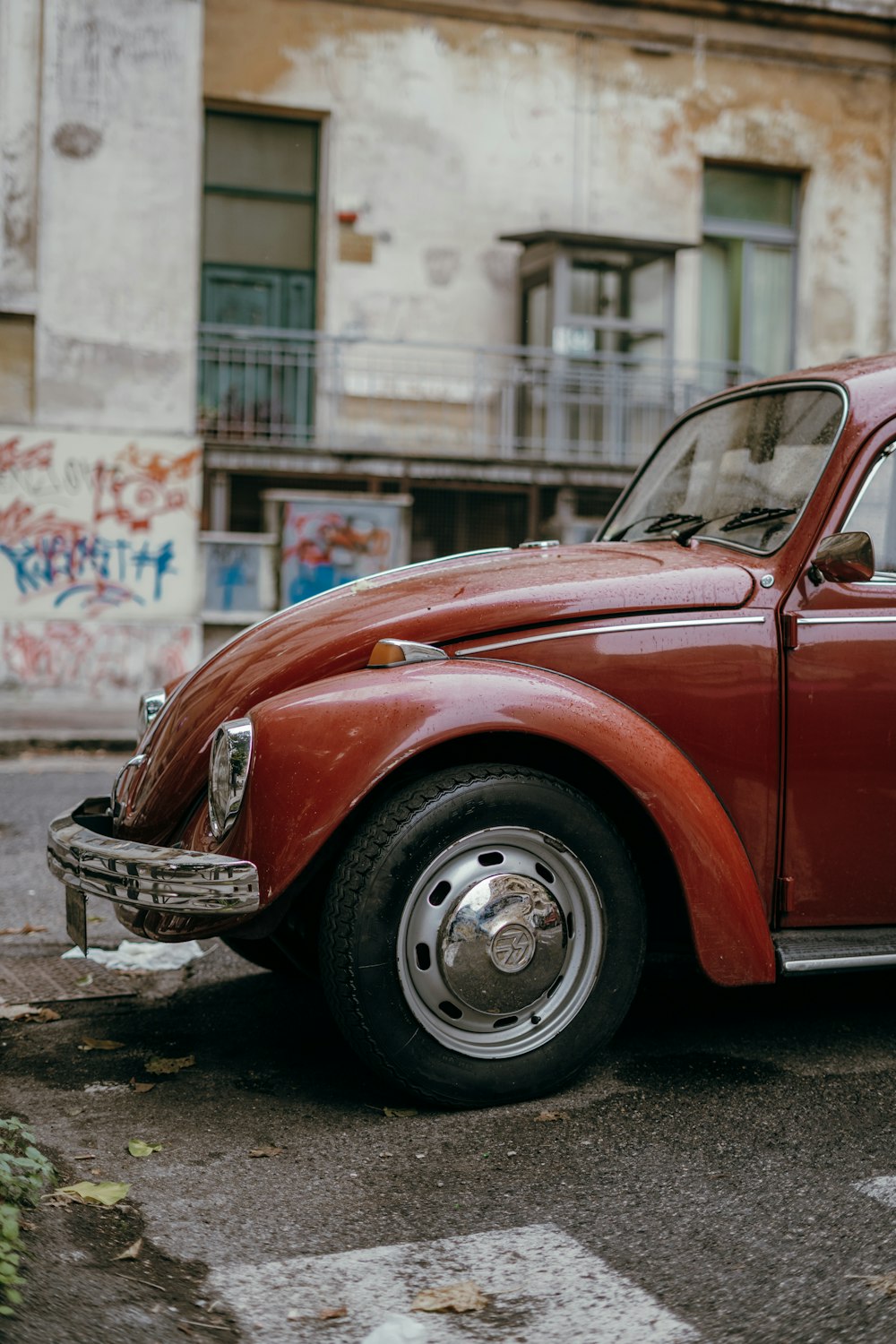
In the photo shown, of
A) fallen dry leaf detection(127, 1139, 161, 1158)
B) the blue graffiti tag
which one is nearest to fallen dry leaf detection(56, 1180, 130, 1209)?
fallen dry leaf detection(127, 1139, 161, 1158)

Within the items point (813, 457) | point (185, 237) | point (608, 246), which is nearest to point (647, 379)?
point (608, 246)

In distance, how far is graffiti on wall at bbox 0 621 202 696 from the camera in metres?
14.4

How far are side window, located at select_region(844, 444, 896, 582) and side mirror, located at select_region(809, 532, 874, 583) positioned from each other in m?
0.11

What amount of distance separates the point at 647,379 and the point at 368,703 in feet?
48.5

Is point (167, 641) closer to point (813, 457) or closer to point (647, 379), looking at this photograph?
point (647, 379)

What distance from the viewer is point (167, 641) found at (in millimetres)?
14750

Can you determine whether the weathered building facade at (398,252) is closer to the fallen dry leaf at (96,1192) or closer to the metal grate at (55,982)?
the metal grate at (55,982)

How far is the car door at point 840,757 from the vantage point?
144 inches

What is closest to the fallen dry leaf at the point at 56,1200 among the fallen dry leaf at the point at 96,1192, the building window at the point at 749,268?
the fallen dry leaf at the point at 96,1192

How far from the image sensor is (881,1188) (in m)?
2.94

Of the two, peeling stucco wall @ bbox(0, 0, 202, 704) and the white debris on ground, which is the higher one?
peeling stucco wall @ bbox(0, 0, 202, 704)

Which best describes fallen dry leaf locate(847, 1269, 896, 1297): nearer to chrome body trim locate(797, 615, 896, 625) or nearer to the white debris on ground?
chrome body trim locate(797, 615, 896, 625)

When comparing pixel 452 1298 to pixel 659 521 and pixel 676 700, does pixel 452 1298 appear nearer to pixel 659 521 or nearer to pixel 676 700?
pixel 676 700

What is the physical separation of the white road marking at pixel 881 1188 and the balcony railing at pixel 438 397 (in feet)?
44.1
